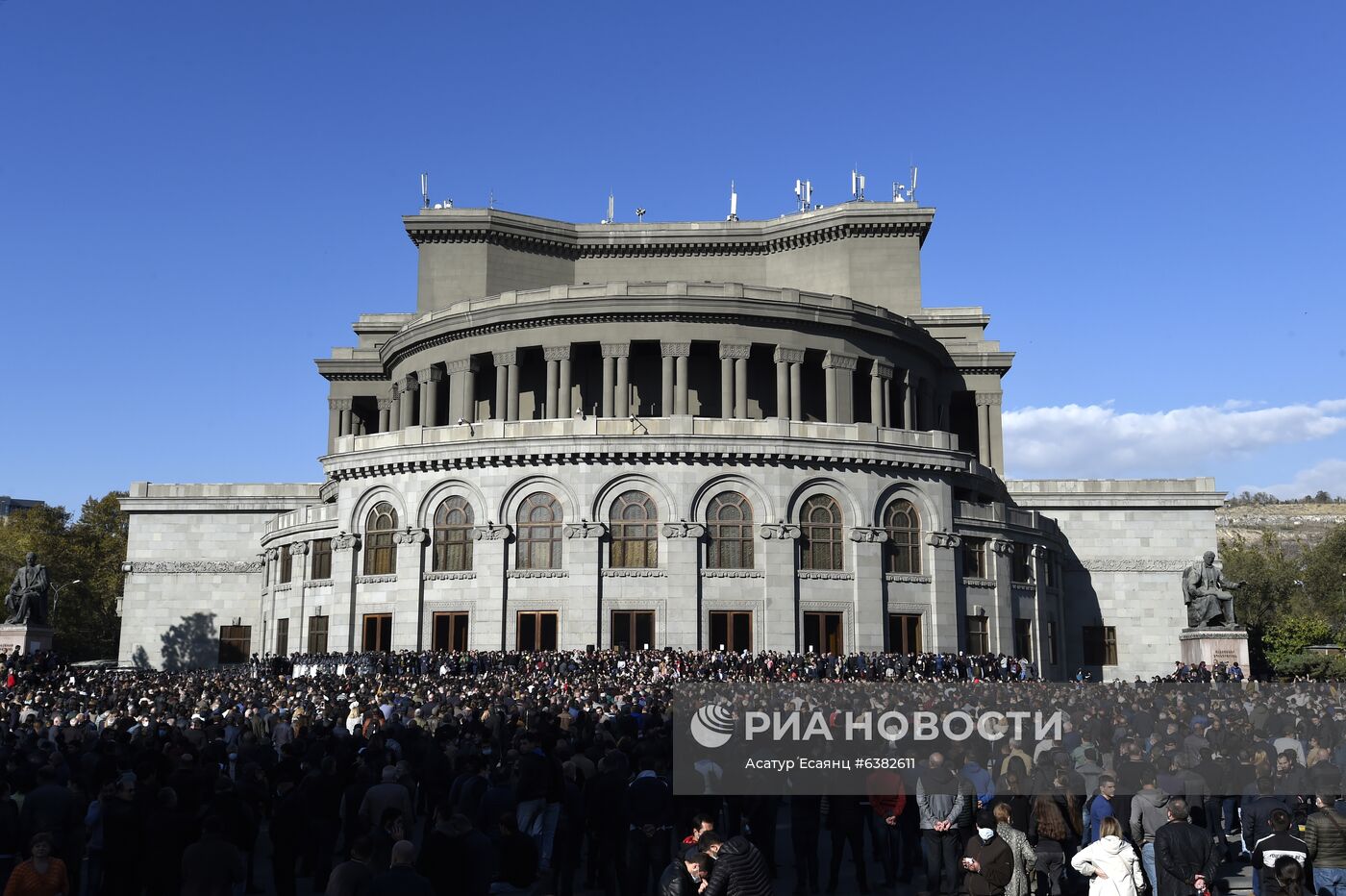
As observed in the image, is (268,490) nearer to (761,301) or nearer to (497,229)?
(497,229)

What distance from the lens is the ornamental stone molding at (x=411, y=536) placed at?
4828 cm

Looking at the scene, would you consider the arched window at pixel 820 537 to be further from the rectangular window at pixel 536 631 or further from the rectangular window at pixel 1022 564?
the rectangular window at pixel 1022 564

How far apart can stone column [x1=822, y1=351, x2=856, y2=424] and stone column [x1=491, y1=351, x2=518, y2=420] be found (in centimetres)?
1407

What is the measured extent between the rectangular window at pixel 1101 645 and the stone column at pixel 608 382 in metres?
27.4

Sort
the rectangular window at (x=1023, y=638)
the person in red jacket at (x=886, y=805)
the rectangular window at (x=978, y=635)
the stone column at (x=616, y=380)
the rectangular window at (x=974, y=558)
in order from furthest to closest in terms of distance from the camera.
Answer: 1. the stone column at (x=616, y=380)
2. the rectangular window at (x=1023, y=638)
3. the rectangular window at (x=974, y=558)
4. the rectangular window at (x=978, y=635)
5. the person in red jacket at (x=886, y=805)

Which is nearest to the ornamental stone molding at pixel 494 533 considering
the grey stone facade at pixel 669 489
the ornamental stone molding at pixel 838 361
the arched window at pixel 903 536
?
the grey stone facade at pixel 669 489

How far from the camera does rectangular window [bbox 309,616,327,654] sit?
169 feet

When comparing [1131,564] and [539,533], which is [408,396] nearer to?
[539,533]

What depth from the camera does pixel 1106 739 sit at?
19.2 meters

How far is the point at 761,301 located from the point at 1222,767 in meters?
40.2

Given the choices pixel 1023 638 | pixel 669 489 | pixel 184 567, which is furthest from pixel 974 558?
pixel 184 567

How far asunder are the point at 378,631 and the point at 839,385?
23059mm

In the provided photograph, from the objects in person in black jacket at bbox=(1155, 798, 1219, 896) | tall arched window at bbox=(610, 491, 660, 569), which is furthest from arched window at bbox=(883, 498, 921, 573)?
person in black jacket at bbox=(1155, 798, 1219, 896)

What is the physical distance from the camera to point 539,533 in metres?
47.5
